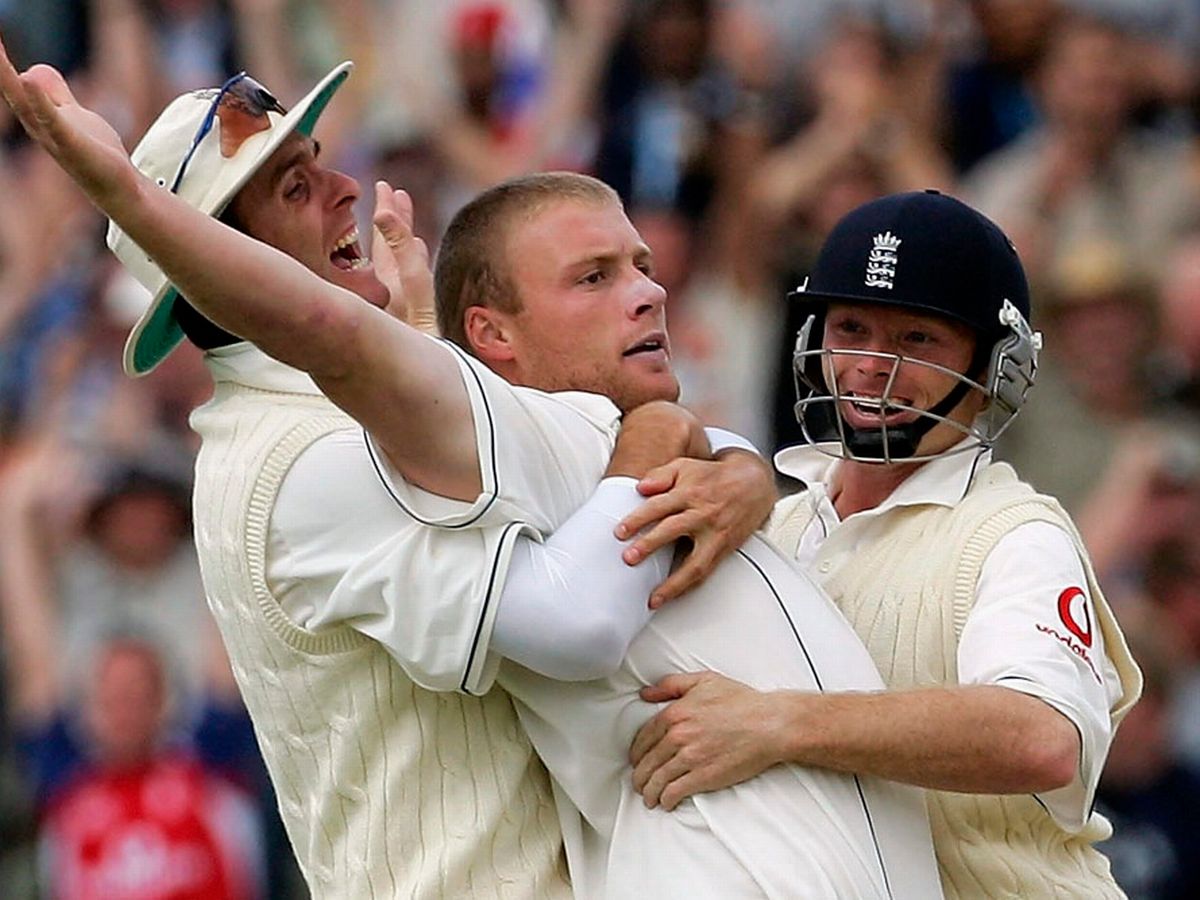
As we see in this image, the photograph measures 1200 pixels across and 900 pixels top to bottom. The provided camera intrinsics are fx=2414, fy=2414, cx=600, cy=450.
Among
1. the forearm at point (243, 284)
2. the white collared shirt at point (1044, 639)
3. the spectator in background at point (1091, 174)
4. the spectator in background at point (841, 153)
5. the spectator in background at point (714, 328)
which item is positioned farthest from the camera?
the spectator in background at point (841, 153)

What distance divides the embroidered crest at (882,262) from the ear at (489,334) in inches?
26.3

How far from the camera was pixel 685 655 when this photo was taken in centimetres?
363

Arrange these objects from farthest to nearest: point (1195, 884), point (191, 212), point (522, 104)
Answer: point (522, 104)
point (1195, 884)
point (191, 212)

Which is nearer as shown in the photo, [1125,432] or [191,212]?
[191,212]

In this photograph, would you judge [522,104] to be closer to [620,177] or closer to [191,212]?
[620,177]

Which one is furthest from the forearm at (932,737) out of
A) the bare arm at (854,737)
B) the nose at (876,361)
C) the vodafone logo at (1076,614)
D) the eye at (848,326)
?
the eye at (848,326)

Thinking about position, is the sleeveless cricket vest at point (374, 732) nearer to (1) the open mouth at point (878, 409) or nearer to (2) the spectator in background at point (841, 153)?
(1) the open mouth at point (878, 409)

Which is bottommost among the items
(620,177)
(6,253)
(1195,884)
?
(1195,884)

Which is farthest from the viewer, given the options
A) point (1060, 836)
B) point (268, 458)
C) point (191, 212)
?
point (1060, 836)

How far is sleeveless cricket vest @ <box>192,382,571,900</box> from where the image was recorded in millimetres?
3695

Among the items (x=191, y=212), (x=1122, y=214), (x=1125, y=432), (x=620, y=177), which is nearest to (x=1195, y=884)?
(x=1125, y=432)

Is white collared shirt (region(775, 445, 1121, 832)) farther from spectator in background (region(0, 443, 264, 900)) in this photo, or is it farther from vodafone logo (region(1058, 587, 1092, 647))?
spectator in background (region(0, 443, 264, 900))

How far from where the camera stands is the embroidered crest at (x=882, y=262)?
4.11 metres

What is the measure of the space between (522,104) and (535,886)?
19.1 ft
